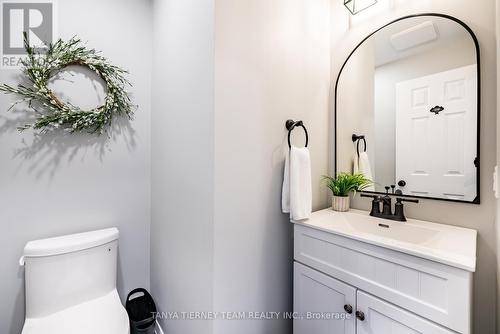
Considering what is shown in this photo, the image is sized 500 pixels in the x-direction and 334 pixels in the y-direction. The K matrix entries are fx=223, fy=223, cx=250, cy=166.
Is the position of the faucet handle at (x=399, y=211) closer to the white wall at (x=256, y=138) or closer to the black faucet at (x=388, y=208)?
the black faucet at (x=388, y=208)

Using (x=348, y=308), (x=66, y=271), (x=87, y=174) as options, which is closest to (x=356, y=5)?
(x=348, y=308)

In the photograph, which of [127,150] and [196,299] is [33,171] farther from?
[196,299]

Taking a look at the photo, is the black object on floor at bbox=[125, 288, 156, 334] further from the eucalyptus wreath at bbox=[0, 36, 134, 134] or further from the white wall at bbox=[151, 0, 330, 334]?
the eucalyptus wreath at bbox=[0, 36, 134, 134]

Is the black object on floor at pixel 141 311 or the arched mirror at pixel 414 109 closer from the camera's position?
the arched mirror at pixel 414 109

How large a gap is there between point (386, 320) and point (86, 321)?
1437mm

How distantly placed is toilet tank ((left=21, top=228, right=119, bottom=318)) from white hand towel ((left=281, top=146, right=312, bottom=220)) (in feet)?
3.88

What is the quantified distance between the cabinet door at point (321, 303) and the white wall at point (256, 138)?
0.12m

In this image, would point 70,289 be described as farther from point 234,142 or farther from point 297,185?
point 297,185

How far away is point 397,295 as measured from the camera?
802 millimetres

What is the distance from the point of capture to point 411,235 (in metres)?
1.06

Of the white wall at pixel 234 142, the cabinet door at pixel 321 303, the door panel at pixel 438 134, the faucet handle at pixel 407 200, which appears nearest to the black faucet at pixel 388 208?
the faucet handle at pixel 407 200

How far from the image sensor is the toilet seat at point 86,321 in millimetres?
1113

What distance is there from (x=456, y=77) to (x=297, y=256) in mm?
1152


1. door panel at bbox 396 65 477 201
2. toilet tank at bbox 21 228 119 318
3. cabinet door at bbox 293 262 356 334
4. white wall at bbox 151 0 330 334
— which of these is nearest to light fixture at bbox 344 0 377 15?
white wall at bbox 151 0 330 334
